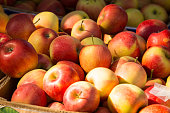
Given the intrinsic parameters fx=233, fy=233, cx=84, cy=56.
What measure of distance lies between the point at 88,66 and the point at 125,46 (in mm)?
391

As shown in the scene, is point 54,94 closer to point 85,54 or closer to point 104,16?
point 85,54

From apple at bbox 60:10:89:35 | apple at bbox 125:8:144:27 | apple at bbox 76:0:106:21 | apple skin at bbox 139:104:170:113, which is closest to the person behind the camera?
apple skin at bbox 139:104:170:113

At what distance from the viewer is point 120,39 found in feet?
6.02

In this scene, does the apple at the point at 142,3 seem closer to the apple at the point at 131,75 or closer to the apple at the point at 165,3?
the apple at the point at 165,3

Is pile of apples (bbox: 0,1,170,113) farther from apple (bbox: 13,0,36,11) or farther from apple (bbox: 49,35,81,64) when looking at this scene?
apple (bbox: 13,0,36,11)

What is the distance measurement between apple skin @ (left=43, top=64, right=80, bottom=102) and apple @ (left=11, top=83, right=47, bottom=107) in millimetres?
47

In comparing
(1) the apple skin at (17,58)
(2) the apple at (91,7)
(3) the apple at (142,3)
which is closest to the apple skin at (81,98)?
(1) the apple skin at (17,58)

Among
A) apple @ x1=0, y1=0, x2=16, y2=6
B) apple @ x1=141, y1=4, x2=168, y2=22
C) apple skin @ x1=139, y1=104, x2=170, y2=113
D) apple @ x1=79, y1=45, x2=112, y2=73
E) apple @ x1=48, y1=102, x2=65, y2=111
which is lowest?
apple @ x1=141, y1=4, x2=168, y2=22

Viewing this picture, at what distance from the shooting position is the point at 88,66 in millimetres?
1573

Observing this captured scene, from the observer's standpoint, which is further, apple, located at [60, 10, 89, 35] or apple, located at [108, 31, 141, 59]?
apple, located at [60, 10, 89, 35]

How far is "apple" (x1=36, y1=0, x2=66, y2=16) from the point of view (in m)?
3.02

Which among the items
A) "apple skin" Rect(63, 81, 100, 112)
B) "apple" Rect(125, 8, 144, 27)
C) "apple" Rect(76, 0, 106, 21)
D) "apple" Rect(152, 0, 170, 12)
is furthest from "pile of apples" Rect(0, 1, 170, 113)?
"apple" Rect(152, 0, 170, 12)

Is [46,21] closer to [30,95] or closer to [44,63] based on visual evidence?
[44,63]

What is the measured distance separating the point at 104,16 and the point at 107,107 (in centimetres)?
105
